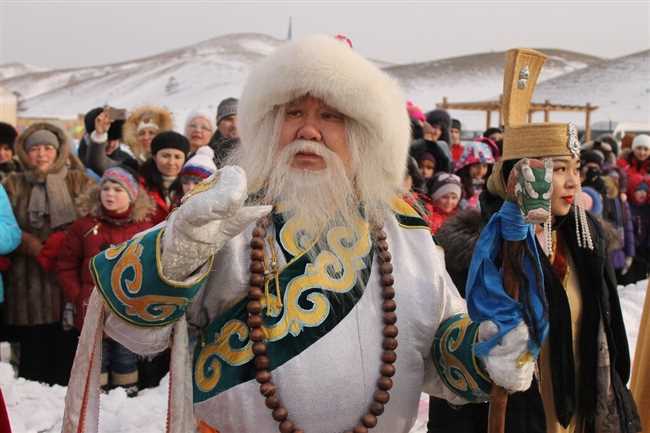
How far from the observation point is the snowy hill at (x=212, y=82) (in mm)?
43844

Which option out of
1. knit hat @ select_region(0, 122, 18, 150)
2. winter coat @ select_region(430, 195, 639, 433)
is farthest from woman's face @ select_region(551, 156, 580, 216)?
knit hat @ select_region(0, 122, 18, 150)

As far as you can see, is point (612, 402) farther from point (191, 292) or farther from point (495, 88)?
point (495, 88)

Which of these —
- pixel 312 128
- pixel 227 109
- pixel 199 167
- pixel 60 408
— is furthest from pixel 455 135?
pixel 312 128

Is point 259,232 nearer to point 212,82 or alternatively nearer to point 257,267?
point 257,267

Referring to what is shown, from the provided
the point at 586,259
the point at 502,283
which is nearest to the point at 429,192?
the point at 586,259

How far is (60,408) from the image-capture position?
3822 mm

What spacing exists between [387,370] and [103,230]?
100 inches

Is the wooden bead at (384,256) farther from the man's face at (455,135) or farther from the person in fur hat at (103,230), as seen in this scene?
the man's face at (455,135)

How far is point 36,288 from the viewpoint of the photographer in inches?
168

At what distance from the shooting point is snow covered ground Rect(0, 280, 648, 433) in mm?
3617

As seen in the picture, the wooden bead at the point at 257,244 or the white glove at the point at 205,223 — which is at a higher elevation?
the white glove at the point at 205,223

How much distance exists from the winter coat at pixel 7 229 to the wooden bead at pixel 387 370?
115 inches

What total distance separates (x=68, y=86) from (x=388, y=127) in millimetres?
61734

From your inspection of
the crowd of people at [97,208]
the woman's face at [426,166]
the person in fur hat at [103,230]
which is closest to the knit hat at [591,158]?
the crowd of people at [97,208]
